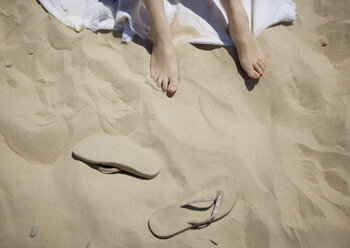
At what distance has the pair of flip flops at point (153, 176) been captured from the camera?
3.66 feet

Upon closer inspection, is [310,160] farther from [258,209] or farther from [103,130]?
[103,130]

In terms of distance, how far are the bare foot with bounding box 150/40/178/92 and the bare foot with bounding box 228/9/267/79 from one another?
15.5 inches

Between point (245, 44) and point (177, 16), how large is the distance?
0.47 metres

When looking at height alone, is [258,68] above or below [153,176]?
above

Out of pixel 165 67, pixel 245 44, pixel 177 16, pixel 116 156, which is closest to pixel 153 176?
pixel 116 156

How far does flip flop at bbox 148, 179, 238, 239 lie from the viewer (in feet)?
3.62

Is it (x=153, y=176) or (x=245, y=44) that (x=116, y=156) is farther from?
(x=245, y=44)

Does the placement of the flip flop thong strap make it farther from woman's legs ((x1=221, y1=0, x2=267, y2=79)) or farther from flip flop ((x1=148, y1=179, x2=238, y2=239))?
woman's legs ((x1=221, y1=0, x2=267, y2=79))

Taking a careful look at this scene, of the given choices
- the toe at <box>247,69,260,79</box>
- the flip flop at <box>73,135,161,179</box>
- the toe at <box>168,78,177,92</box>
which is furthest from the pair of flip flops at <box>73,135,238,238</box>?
the toe at <box>247,69,260,79</box>

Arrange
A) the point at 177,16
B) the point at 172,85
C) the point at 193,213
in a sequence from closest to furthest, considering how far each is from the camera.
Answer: the point at 193,213 → the point at 172,85 → the point at 177,16

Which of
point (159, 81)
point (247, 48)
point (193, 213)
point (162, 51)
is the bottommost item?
point (193, 213)

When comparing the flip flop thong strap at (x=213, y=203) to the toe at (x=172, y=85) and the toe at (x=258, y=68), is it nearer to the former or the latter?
the toe at (x=172, y=85)

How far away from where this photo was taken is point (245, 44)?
Answer: 1476mm

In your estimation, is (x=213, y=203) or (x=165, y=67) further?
(x=165, y=67)
